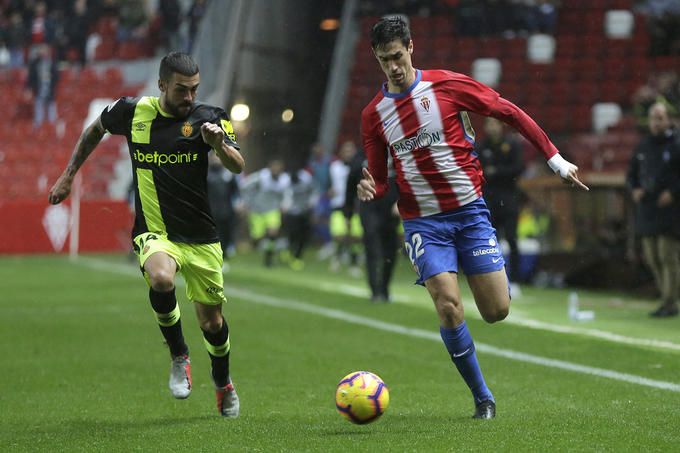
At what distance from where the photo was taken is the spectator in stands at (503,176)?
14.8 m

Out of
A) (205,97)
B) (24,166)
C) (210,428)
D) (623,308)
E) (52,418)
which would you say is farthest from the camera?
(24,166)

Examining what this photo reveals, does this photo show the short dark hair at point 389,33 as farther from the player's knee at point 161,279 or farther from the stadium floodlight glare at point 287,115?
the stadium floodlight glare at point 287,115

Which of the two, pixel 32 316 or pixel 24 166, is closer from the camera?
pixel 32 316

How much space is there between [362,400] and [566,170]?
5.51 feet

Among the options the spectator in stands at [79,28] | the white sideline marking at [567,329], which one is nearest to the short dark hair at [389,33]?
the white sideline marking at [567,329]

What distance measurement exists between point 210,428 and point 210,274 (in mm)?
909

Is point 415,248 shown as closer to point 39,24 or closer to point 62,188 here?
point 62,188

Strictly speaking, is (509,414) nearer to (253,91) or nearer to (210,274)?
(210,274)

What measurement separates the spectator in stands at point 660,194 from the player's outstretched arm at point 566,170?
622cm

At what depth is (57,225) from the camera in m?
25.9

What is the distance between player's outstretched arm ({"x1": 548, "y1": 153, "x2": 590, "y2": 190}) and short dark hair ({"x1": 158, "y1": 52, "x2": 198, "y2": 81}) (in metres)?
2.06

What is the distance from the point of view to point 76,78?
1249 inches

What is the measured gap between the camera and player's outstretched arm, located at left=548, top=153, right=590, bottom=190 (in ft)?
21.8

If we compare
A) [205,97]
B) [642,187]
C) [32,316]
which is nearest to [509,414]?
[642,187]
